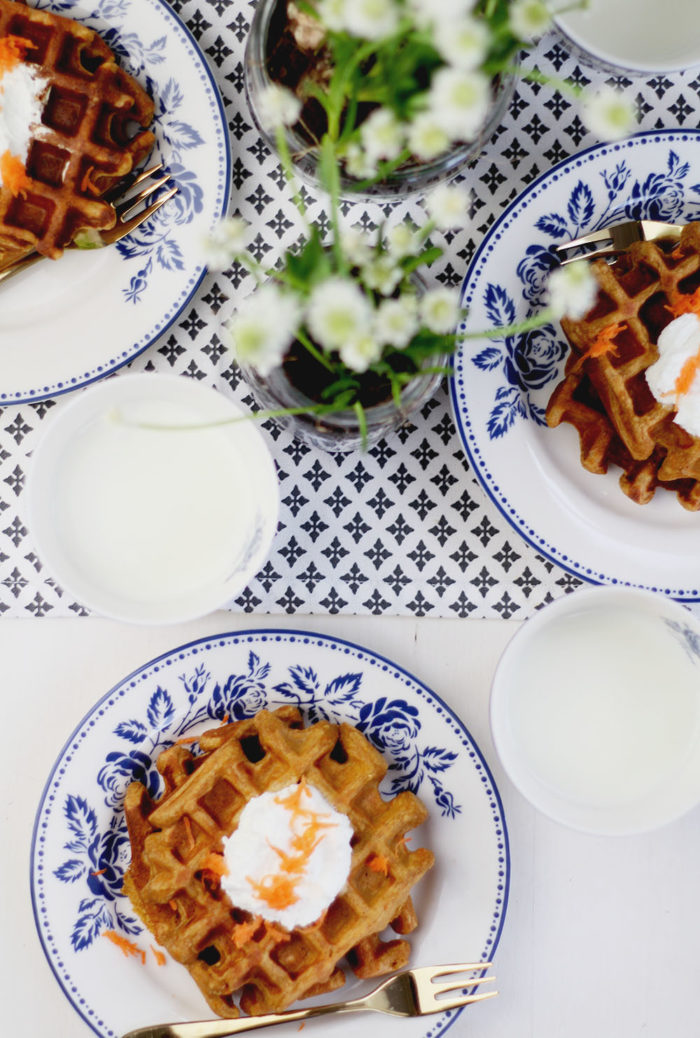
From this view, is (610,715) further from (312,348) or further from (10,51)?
(10,51)

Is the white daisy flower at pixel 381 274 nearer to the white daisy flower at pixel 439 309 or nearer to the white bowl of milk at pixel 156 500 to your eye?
the white daisy flower at pixel 439 309

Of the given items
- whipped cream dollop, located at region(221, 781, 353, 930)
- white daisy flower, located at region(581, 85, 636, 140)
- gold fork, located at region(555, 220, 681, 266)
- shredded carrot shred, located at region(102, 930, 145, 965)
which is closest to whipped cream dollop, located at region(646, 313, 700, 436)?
gold fork, located at region(555, 220, 681, 266)

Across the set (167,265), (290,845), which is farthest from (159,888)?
(167,265)

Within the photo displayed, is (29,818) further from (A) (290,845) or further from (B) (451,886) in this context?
(B) (451,886)

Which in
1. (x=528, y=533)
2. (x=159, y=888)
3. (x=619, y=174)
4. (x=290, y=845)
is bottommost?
(x=159, y=888)

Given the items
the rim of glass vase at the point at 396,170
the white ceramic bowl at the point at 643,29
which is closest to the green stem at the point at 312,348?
the rim of glass vase at the point at 396,170

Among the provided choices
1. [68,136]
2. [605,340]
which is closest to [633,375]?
[605,340]
